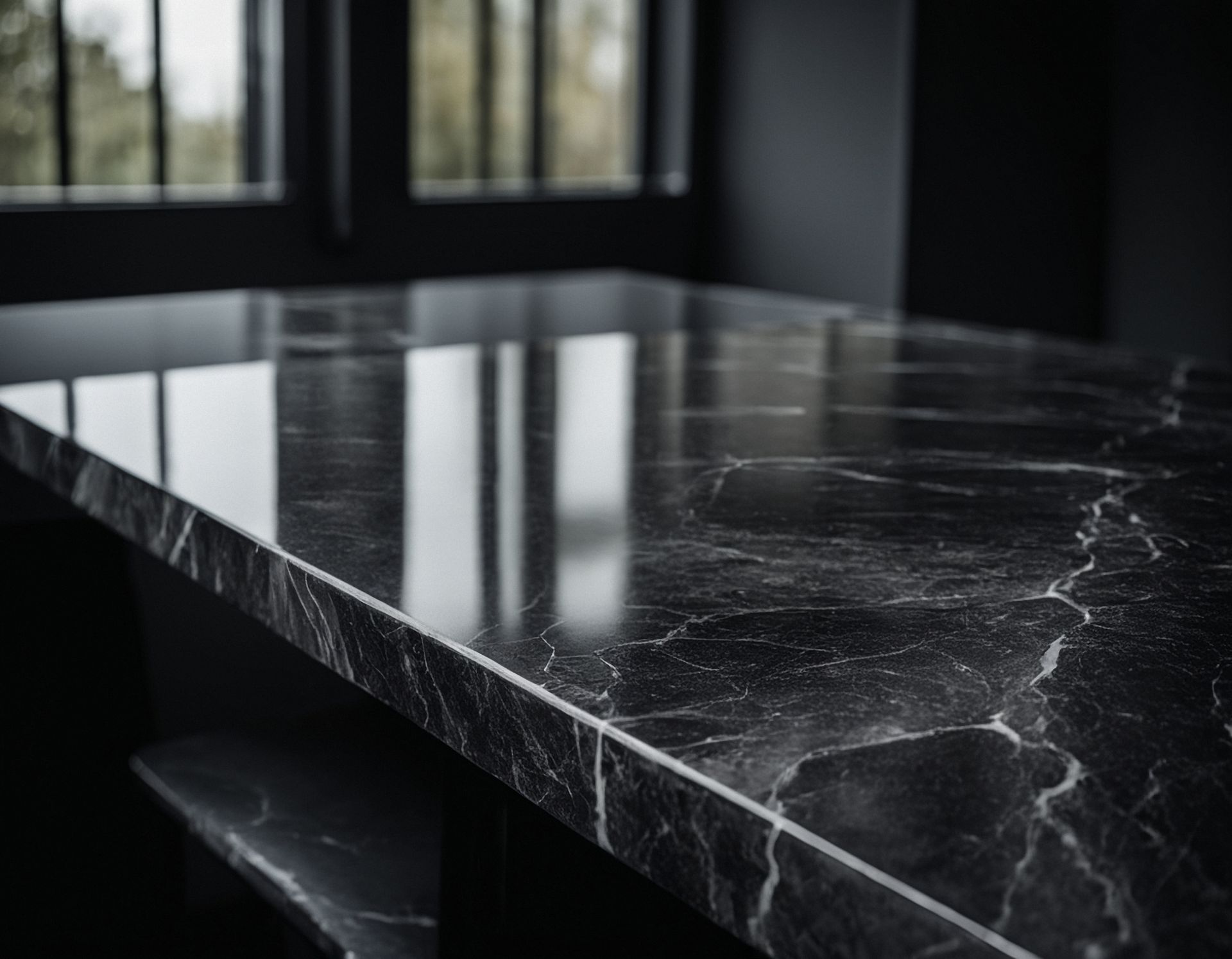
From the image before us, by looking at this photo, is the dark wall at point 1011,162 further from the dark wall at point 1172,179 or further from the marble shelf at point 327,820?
the marble shelf at point 327,820

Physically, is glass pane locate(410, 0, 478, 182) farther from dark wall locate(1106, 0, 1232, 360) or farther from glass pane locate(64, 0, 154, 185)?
dark wall locate(1106, 0, 1232, 360)

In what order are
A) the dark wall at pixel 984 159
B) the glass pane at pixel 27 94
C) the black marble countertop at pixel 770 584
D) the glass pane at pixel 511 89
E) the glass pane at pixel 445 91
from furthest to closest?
the dark wall at pixel 984 159, the glass pane at pixel 511 89, the glass pane at pixel 445 91, the glass pane at pixel 27 94, the black marble countertop at pixel 770 584

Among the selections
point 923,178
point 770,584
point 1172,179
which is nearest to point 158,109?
point 923,178

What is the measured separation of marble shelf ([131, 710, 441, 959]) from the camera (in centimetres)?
105

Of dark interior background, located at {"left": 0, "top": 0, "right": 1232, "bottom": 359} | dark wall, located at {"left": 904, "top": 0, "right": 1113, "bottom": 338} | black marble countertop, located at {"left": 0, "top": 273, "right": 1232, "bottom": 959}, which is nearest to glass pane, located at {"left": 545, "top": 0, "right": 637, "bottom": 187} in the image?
dark interior background, located at {"left": 0, "top": 0, "right": 1232, "bottom": 359}

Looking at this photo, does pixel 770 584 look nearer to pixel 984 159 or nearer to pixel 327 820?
pixel 327 820

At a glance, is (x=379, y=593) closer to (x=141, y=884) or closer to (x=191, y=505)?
(x=191, y=505)

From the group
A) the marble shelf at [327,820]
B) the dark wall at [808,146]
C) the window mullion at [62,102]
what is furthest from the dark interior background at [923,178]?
the marble shelf at [327,820]

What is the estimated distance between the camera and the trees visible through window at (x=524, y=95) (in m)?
3.29

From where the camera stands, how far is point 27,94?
2.75 m

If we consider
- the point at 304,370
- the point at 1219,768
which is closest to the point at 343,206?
the point at 304,370

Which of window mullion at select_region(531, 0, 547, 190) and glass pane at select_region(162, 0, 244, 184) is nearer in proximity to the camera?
glass pane at select_region(162, 0, 244, 184)

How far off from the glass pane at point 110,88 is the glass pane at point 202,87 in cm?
4

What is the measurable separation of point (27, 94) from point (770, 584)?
92.9 inches
